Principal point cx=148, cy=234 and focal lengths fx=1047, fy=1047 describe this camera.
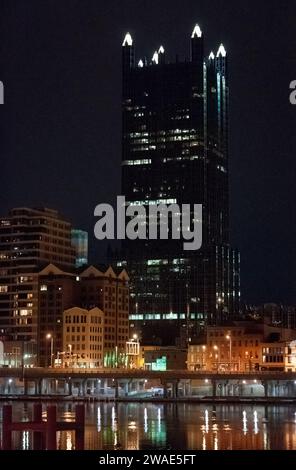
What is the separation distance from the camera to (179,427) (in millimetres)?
78500

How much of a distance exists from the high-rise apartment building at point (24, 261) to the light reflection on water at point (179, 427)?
5083 cm

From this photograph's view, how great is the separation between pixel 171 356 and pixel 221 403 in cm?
5138

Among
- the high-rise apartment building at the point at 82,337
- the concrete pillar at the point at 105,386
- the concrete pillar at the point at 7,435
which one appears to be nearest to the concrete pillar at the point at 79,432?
the concrete pillar at the point at 7,435

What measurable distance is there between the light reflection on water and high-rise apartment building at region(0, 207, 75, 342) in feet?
167

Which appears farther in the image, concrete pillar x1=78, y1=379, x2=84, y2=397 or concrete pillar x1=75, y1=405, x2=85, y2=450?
concrete pillar x1=78, y1=379, x2=84, y2=397

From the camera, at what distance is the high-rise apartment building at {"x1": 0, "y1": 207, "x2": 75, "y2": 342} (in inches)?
6358

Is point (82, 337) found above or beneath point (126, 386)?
above

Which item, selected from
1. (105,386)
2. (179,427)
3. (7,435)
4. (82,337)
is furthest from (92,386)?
(7,435)

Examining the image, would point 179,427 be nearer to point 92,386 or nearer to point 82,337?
point 92,386

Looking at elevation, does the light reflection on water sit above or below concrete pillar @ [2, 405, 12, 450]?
below

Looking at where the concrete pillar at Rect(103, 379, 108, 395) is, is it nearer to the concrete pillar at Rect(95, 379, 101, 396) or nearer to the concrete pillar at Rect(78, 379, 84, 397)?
the concrete pillar at Rect(95, 379, 101, 396)

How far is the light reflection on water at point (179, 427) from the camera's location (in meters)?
65.0

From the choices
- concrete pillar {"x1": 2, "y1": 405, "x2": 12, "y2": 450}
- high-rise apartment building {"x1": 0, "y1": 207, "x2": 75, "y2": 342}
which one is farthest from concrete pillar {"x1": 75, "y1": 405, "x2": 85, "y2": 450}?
high-rise apartment building {"x1": 0, "y1": 207, "x2": 75, "y2": 342}

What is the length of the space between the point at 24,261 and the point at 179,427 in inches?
3604
